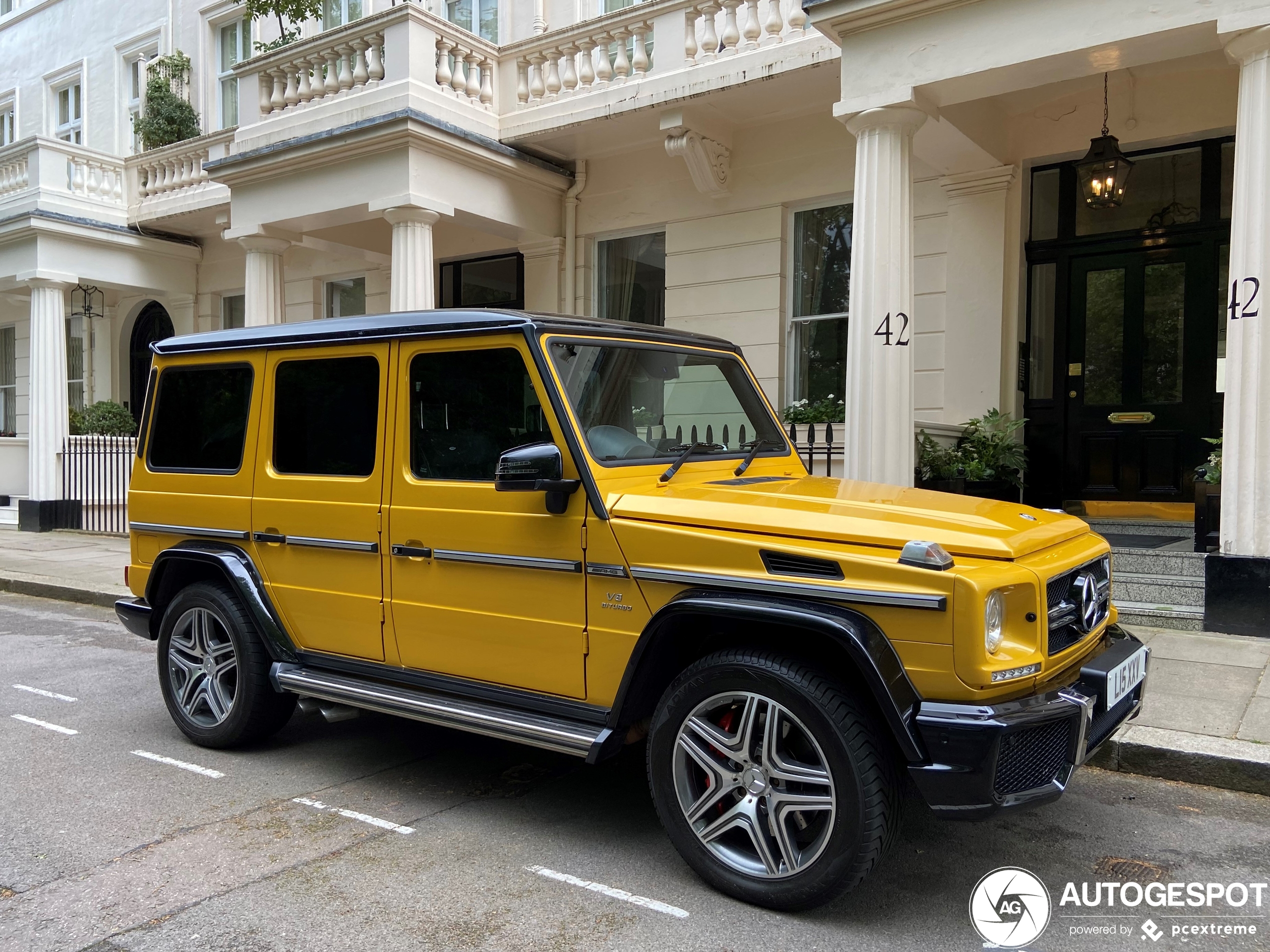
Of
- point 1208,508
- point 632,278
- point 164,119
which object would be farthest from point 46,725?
point 164,119

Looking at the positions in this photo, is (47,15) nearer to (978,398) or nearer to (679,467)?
(978,398)

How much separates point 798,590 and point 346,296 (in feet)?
42.8

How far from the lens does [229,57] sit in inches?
630

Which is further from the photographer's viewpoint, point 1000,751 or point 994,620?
point 994,620

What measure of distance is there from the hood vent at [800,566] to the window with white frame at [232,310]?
49.2 ft

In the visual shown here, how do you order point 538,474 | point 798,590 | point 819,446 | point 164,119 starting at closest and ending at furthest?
point 798,590
point 538,474
point 819,446
point 164,119

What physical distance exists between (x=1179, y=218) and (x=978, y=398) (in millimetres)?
2369

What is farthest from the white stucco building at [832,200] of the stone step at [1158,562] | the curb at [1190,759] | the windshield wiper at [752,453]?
the windshield wiper at [752,453]

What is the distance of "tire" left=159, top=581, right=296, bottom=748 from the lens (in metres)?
4.62

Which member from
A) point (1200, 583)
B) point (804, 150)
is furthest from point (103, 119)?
point (1200, 583)

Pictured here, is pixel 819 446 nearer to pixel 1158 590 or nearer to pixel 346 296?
pixel 1158 590

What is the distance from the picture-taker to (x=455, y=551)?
12.9 feet

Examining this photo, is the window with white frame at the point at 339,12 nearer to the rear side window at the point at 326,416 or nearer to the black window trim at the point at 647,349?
the rear side window at the point at 326,416

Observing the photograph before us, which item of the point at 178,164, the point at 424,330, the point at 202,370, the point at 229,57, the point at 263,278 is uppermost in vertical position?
the point at 229,57
